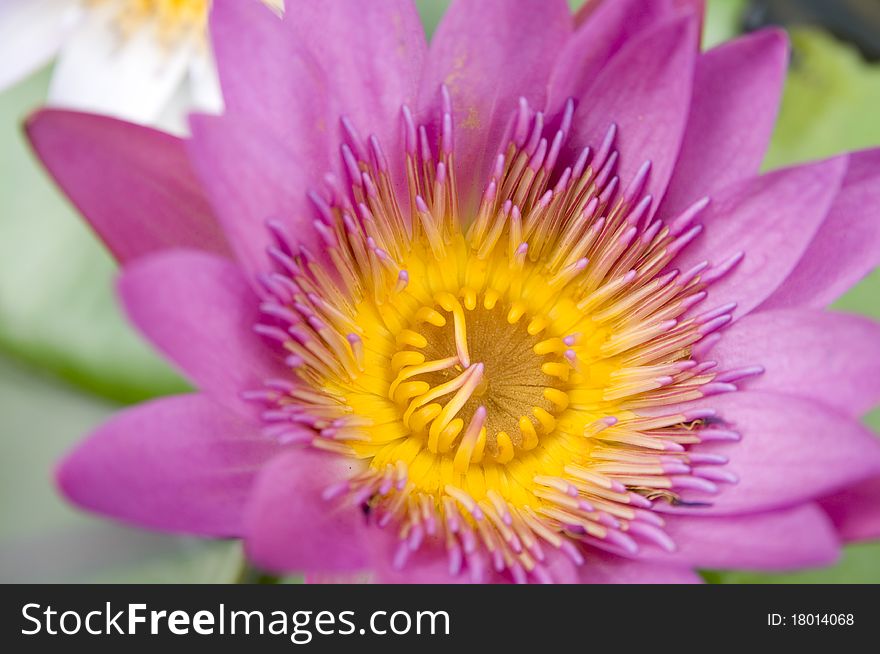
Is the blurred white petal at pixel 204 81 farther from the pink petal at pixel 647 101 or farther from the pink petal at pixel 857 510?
the pink petal at pixel 857 510

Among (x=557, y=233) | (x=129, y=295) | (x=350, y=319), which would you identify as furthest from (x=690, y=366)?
(x=129, y=295)

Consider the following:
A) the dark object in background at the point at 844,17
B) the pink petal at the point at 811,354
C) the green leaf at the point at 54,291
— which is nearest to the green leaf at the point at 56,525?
the green leaf at the point at 54,291

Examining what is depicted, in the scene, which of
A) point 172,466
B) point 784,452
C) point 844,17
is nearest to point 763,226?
point 784,452

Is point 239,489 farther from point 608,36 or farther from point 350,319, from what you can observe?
point 608,36

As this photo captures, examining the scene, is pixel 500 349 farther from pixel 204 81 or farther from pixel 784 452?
pixel 204 81

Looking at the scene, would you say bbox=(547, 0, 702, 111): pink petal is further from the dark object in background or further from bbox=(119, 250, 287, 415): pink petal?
the dark object in background
